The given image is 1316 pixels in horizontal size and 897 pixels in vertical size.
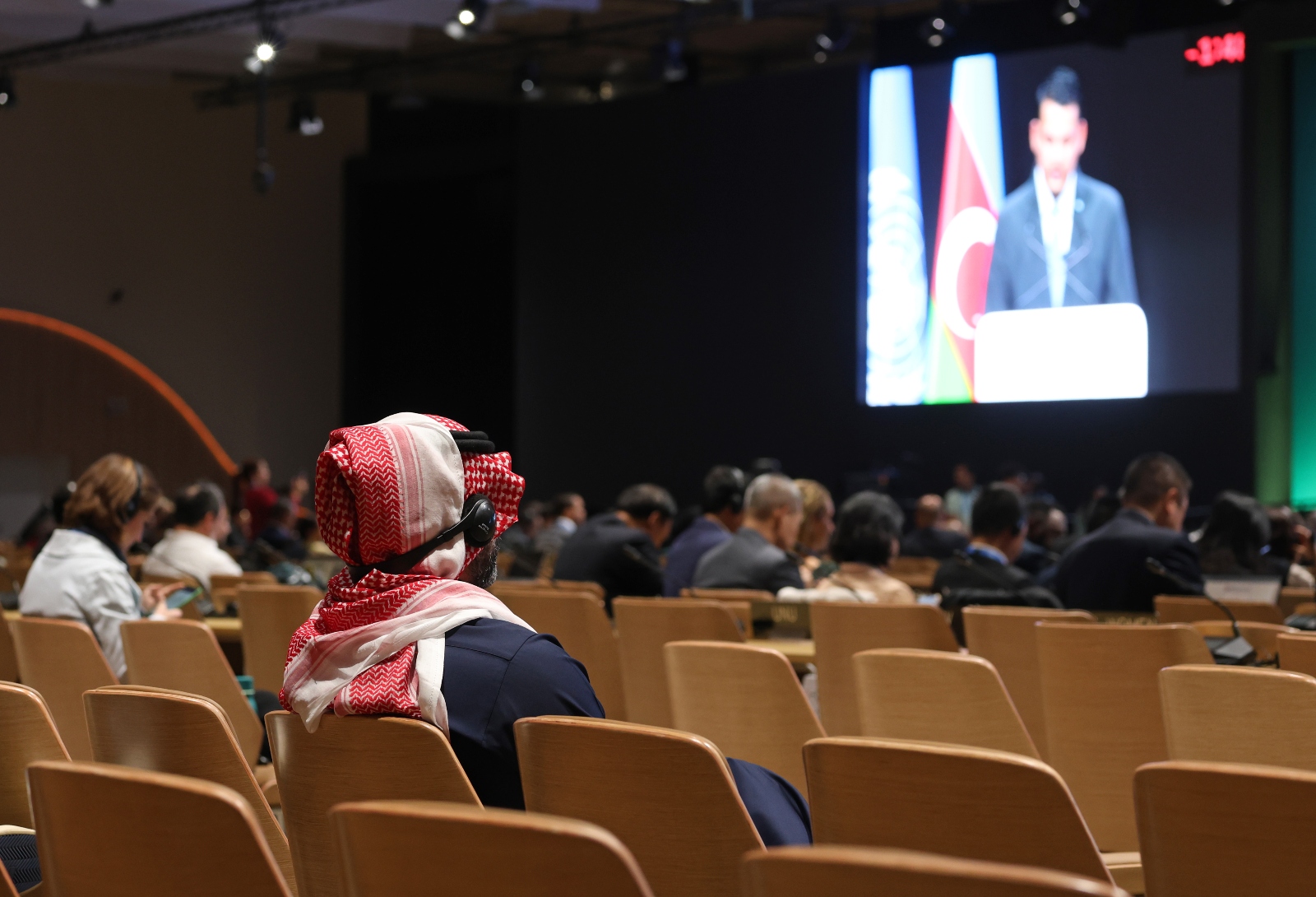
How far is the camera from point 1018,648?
3.26 metres

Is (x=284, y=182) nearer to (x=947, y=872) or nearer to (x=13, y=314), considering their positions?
(x=13, y=314)

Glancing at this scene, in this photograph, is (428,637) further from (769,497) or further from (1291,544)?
(1291,544)

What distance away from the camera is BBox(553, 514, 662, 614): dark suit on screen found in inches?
213

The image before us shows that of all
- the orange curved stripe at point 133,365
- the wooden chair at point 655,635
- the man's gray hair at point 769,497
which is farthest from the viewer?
the orange curved stripe at point 133,365

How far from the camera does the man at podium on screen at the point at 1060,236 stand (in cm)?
1088

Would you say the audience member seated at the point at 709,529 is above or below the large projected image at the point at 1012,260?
below

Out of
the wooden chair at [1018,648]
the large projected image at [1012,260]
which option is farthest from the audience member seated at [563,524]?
the wooden chair at [1018,648]

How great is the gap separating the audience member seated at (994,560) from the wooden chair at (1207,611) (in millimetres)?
360

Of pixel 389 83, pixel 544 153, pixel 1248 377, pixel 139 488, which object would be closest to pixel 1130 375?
pixel 1248 377

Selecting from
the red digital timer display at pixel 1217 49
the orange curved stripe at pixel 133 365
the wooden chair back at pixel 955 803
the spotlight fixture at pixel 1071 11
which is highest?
the spotlight fixture at pixel 1071 11

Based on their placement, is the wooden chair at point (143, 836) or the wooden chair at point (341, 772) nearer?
the wooden chair at point (143, 836)

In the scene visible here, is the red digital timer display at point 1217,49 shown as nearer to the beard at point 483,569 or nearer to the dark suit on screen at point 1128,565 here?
the dark suit on screen at point 1128,565

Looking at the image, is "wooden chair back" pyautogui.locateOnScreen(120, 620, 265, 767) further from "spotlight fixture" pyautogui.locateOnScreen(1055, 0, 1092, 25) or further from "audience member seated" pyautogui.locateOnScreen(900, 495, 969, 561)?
"spotlight fixture" pyautogui.locateOnScreen(1055, 0, 1092, 25)

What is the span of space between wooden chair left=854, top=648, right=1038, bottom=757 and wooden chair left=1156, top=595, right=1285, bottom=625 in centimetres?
140
